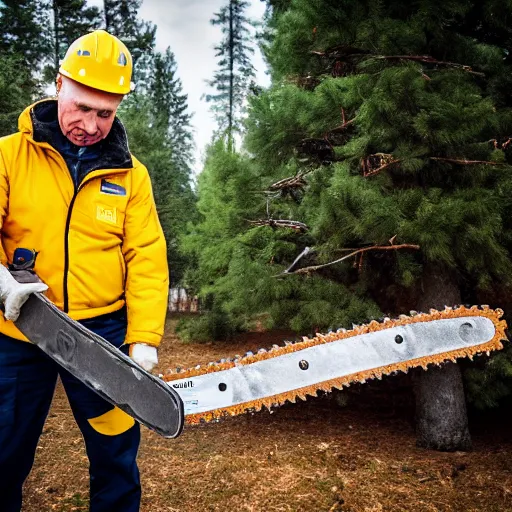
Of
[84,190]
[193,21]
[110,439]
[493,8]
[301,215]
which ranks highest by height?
[193,21]

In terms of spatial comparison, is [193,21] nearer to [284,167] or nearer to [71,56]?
[284,167]

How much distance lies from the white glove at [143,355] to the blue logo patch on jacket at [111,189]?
23.6 inches

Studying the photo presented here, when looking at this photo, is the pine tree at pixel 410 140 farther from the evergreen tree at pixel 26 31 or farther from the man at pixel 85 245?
the evergreen tree at pixel 26 31

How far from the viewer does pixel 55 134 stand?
1907 millimetres

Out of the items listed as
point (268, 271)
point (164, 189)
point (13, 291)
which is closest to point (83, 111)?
point (13, 291)

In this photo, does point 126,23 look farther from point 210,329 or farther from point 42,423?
point 42,423

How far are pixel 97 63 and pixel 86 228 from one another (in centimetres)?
61

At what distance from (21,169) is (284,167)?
287cm

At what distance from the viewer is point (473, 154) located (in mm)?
3326

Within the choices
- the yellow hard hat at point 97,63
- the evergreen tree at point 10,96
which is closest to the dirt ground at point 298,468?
the yellow hard hat at point 97,63

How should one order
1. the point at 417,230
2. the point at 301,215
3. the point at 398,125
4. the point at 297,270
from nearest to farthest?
the point at 417,230 → the point at 398,125 → the point at 297,270 → the point at 301,215

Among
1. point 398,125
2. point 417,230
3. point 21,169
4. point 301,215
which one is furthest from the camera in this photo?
point 301,215

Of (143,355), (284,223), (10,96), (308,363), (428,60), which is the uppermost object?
(10,96)

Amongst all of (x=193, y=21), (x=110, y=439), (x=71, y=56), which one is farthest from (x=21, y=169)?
(x=193, y=21)
